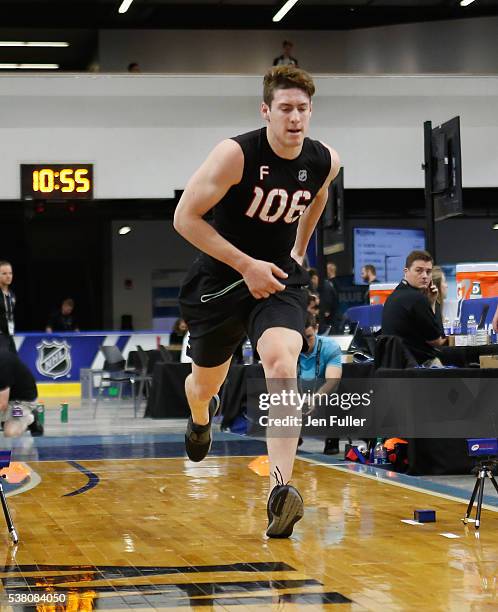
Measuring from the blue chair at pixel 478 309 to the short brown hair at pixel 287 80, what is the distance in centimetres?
443

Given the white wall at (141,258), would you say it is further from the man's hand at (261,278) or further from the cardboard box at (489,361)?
the man's hand at (261,278)

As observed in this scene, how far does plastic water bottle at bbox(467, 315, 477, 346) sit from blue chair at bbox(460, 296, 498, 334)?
0.04m

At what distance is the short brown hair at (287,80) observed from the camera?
4078 millimetres

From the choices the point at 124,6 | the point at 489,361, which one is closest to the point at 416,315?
the point at 489,361

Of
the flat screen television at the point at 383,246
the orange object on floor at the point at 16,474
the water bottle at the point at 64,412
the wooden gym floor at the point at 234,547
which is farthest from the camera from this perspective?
the flat screen television at the point at 383,246

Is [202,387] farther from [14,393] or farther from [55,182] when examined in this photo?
[55,182]

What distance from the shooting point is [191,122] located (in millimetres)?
19203

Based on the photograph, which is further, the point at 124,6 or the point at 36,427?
the point at 124,6

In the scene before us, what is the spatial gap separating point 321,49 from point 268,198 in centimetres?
1820

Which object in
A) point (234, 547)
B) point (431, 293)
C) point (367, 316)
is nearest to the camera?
point (234, 547)

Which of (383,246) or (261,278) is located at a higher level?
(383,246)

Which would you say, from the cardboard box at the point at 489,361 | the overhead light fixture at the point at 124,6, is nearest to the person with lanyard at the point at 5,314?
the cardboard box at the point at 489,361

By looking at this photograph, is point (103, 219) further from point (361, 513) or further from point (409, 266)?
point (361, 513)

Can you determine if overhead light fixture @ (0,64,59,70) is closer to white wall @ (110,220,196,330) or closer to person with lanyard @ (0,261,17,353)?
white wall @ (110,220,196,330)
